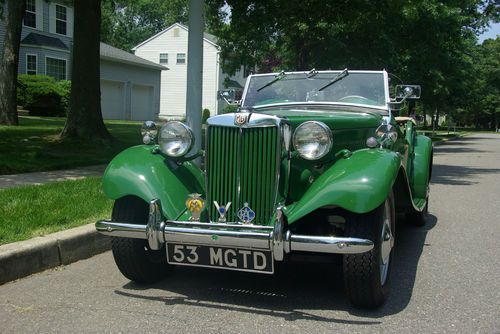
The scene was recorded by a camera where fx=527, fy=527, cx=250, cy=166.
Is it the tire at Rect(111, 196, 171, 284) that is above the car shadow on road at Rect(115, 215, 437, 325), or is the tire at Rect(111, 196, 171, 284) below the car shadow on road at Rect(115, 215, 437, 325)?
above

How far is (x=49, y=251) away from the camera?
4.62 metres

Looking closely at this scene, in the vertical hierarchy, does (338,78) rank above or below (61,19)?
below

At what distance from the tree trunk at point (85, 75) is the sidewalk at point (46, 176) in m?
2.39

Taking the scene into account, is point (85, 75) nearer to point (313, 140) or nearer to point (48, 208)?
point (48, 208)


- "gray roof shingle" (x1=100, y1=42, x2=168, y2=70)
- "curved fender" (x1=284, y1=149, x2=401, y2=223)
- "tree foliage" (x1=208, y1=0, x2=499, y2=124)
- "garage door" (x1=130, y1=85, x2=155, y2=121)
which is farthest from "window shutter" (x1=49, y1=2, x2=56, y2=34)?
"curved fender" (x1=284, y1=149, x2=401, y2=223)

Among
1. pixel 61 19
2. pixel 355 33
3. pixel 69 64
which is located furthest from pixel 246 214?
pixel 61 19

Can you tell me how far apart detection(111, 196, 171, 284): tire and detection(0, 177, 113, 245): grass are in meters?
1.13

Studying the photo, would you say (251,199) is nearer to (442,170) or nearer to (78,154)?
(78,154)

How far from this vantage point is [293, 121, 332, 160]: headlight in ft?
12.4

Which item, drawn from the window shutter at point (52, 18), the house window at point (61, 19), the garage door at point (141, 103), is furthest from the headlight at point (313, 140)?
the garage door at point (141, 103)

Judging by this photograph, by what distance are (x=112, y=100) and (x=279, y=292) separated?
30.7m

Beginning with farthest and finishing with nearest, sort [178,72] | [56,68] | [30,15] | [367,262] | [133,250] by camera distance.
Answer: [178,72], [56,68], [30,15], [133,250], [367,262]

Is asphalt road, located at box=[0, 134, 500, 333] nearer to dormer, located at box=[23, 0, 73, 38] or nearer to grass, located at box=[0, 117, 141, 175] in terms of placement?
grass, located at box=[0, 117, 141, 175]

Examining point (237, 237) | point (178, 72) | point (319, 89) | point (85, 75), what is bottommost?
point (237, 237)
